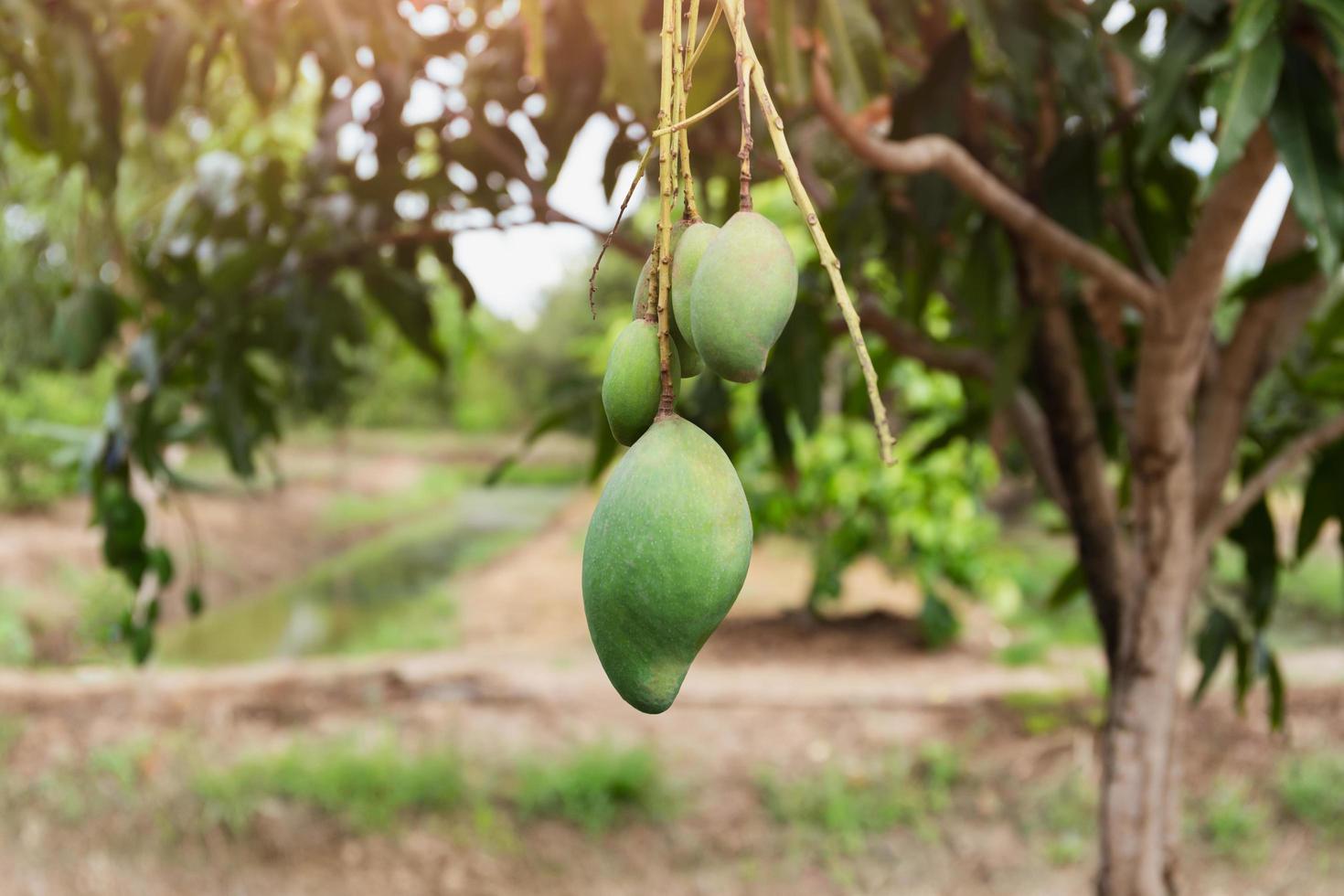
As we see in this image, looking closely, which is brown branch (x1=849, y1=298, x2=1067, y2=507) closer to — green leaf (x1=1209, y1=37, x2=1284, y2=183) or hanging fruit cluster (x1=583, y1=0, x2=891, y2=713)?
green leaf (x1=1209, y1=37, x2=1284, y2=183)

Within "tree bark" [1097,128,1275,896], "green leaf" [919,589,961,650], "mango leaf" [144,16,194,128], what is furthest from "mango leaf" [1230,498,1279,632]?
"green leaf" [919,589,961,650]

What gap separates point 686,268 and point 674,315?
17 millimetres

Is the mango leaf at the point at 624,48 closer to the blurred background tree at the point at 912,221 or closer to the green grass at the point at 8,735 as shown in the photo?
the blurred background tree at the point at 912,221

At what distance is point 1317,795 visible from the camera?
2527 mm

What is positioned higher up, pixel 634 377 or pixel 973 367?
pixel 634 377

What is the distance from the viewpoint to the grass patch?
2385 millimetres

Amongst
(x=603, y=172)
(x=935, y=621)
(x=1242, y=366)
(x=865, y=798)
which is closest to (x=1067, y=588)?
(x=1242, y=366)

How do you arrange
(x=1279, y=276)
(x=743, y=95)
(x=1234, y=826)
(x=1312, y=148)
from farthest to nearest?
(x=1234, y=826) → (x=1279, y=276) → (x=1312, y=148) → (x=743, y=95)

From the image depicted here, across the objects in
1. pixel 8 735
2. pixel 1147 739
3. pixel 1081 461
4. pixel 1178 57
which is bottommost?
pixel 8 735

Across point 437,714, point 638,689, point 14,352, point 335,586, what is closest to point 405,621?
point 335,586

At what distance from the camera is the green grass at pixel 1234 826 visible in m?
2.37

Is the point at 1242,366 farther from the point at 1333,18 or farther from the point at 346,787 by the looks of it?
the point at 346,787

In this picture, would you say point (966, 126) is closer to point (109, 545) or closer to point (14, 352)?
point (109, 545)

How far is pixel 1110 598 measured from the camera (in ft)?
4.78
